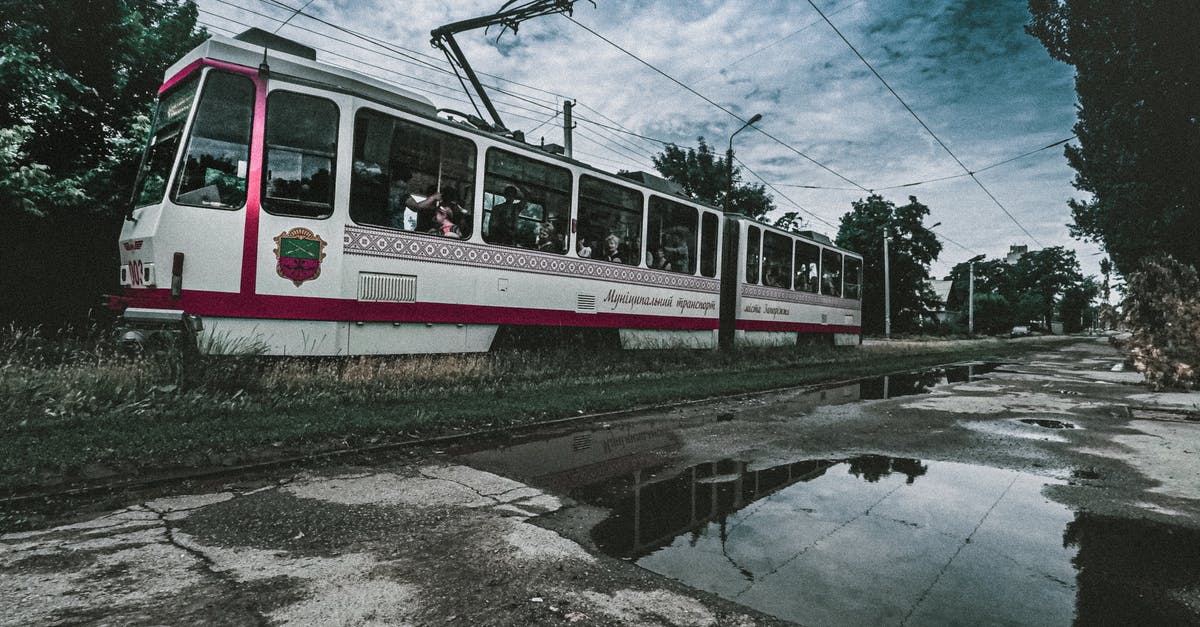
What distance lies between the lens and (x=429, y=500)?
3578mm

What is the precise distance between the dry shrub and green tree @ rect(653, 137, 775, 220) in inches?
828

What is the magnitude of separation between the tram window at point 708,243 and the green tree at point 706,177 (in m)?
18.3

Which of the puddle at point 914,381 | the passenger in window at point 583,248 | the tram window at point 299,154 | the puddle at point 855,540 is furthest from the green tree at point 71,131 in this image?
the puddle at point 914,381

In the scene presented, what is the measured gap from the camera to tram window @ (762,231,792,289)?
15.3m

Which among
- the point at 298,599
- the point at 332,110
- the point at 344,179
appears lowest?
the point at 298,599

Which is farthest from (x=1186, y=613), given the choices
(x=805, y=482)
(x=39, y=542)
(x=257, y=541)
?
(x=39, y=542)

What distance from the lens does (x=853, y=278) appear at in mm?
20000

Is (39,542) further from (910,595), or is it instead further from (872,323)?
(872,323)

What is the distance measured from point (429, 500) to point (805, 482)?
2608 mm

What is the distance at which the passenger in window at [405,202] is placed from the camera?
301 inches

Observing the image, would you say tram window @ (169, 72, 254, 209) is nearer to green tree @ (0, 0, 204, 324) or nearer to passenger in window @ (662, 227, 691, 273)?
green tree @ (0, 0, 204, 324)

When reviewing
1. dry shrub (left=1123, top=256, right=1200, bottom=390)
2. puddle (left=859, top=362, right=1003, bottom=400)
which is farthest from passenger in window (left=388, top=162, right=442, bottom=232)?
dry shrub (left=1123, top=256, right=1200, bottom=390)

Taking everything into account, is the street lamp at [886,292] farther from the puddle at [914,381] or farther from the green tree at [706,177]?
the puddle at [914,381]

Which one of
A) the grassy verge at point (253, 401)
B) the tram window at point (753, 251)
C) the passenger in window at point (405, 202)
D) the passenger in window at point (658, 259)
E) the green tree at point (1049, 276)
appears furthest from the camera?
the green tree at point (1049, 276)
